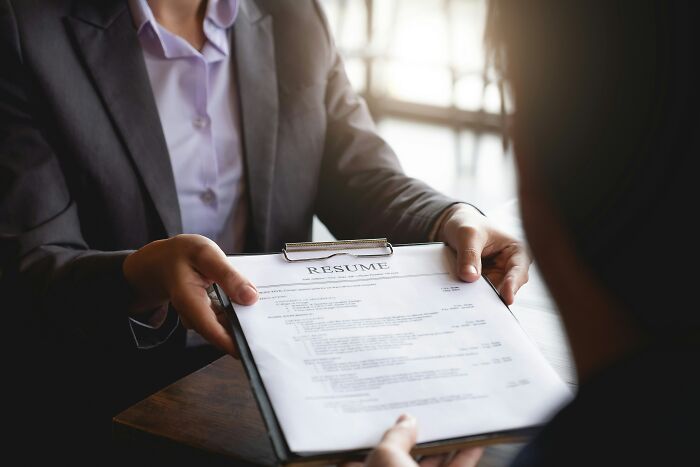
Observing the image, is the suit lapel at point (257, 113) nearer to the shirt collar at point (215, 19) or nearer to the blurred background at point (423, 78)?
the shirt collar at point (215, 19)

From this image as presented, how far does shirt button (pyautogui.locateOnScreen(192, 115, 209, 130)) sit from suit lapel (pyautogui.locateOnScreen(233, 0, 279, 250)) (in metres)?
0.07

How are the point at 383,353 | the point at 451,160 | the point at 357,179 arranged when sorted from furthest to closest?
the point at 451,160 < the point at 357,179 < the point at 383,353

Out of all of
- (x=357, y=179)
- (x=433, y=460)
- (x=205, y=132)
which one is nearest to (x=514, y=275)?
(x=433, y=460)

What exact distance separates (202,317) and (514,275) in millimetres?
405

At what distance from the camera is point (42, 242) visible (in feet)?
3.32

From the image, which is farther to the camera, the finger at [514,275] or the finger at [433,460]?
the finger at [514,275]

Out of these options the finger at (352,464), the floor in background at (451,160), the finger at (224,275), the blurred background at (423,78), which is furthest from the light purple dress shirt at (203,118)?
the blurred background at (423,78)

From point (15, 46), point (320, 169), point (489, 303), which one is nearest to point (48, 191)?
point (15, 46)

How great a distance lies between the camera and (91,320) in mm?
936

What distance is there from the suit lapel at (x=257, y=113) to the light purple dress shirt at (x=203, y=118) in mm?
25

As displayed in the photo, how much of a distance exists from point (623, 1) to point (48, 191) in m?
0.90

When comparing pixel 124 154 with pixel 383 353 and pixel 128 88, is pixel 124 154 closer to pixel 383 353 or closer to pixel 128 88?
pixel 128 88

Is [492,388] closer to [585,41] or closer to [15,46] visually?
[585,41]

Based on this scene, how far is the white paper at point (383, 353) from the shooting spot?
24.2 inches
